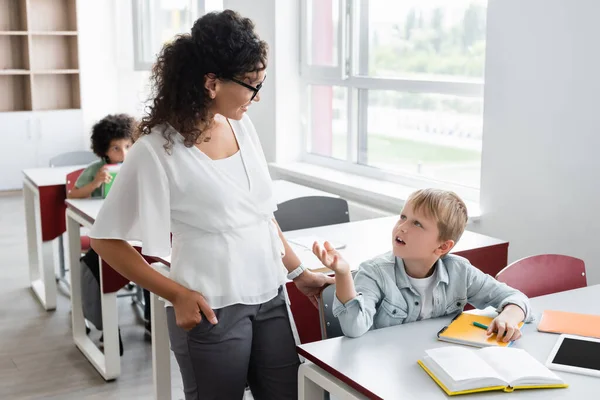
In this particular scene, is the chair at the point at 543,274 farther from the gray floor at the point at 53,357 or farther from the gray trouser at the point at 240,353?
the gray floor at the point at 53,357

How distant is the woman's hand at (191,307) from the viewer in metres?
1.69

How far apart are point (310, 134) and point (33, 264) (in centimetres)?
197

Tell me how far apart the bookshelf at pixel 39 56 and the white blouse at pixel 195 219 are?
6.55 meters

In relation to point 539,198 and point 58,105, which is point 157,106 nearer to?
point 539,198

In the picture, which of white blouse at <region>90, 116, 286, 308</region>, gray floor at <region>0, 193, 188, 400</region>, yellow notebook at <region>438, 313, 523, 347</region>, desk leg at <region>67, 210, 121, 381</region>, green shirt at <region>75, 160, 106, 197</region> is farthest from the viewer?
green shirt at <region>75, 160, 106, 197</region>

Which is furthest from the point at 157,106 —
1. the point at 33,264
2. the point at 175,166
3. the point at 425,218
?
the point at 33,264

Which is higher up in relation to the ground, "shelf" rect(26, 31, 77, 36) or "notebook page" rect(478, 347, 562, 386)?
"shelf" rect(26, 31, 77, 36)

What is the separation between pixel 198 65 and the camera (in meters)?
1.71

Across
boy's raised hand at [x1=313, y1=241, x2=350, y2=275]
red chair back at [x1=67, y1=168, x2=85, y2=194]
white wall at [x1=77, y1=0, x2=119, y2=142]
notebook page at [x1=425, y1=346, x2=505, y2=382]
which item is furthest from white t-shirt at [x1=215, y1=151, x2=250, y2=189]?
white wall at [x1=77, y1=0, x2=119, y2=142]

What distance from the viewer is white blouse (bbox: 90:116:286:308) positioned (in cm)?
167

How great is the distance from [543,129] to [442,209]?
1.39 m

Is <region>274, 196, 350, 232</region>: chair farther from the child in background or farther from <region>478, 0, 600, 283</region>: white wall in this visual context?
the child in background

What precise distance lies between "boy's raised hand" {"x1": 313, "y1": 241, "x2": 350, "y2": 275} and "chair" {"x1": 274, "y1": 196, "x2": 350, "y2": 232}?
134 centimetres

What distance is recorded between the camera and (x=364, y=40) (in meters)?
4.58
